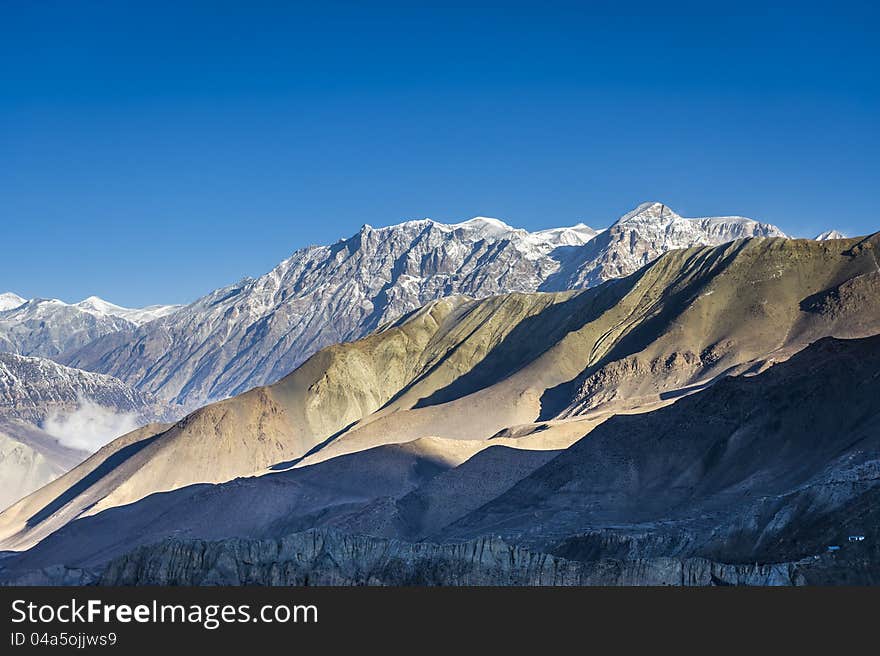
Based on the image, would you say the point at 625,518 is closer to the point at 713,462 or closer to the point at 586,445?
the point at 713,462

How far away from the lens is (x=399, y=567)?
5031 cm

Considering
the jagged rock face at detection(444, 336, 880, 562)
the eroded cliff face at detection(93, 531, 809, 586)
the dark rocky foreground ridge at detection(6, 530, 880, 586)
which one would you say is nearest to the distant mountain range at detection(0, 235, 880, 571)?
the jagged rock face at detection(444, 336, 880, 562)

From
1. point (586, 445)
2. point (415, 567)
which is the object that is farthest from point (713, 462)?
point (415, 567)

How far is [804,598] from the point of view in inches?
1361

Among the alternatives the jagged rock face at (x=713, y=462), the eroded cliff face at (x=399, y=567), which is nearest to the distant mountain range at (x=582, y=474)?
the eroded cliff face at (x=399, y=567)

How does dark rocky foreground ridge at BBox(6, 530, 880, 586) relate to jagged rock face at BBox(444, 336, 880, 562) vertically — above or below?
below

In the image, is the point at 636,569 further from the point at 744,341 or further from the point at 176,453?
the point at 176,453

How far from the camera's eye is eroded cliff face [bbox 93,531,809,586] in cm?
4756

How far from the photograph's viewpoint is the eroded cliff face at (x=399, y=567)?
47.6 metres

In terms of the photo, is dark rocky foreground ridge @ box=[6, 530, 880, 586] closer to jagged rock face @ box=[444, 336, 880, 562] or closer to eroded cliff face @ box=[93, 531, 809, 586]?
eroded cliff face @ box=[93, 531, 809, 586]

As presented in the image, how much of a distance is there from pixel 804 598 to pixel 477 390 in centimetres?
16489

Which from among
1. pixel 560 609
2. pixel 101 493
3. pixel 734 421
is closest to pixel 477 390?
pixel 101 493

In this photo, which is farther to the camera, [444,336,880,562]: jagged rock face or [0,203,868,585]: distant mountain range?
[444,336,880,562]: jagged rock face

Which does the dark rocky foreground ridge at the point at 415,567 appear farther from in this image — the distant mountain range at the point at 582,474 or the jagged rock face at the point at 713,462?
the jagged rock face at the point at 713,462
